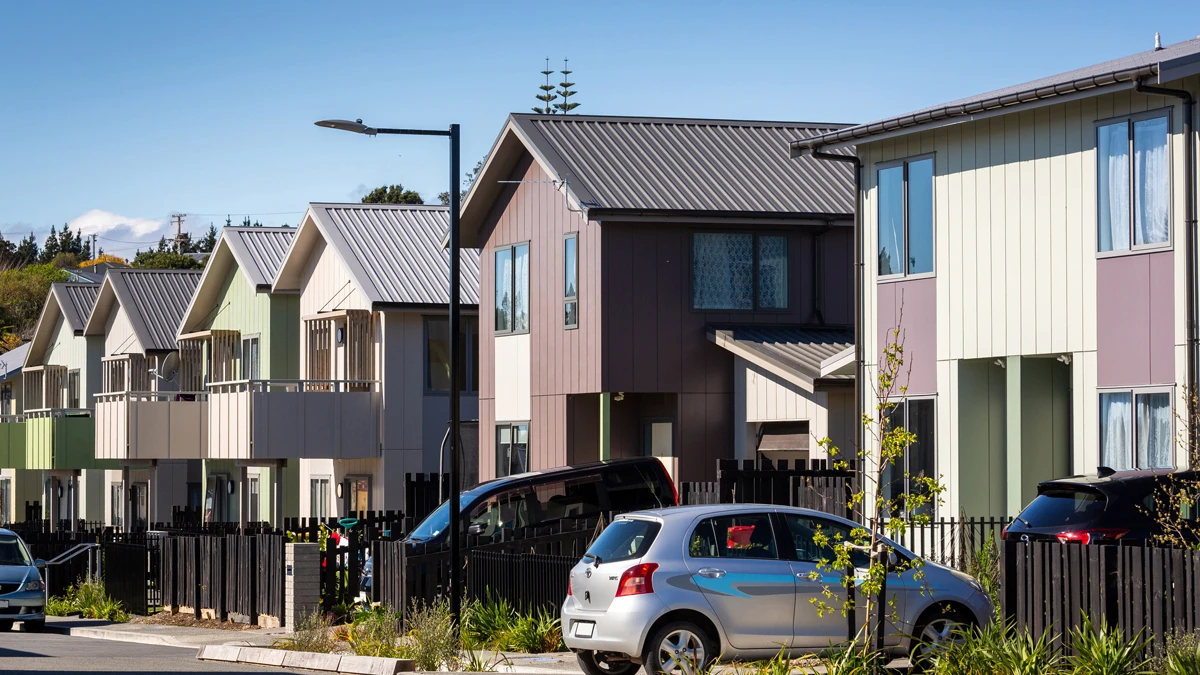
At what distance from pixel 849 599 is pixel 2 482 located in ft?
180

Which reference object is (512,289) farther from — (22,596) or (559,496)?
(22,596)

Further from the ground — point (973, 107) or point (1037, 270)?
point (973, 107)

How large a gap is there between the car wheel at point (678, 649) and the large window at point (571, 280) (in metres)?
14.4

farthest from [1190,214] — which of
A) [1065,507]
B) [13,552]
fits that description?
[13,552]

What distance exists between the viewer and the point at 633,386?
28938 millimetres

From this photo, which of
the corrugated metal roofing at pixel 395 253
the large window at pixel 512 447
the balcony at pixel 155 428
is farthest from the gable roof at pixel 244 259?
the large window at pixel 512 447

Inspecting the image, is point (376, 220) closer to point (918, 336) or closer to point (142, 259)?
point (918, 336)

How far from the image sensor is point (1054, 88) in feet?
67.2

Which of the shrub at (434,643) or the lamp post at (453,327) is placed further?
the lamp post at (453,327)

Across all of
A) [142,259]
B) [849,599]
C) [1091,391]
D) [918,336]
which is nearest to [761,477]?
[918,336]

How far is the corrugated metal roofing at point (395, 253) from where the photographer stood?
37438mm

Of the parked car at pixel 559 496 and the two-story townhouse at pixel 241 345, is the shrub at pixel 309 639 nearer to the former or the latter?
the parked car at pixel 559 496

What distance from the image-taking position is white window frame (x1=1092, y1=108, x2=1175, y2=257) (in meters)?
19.8

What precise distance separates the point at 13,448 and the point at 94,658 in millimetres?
37486
